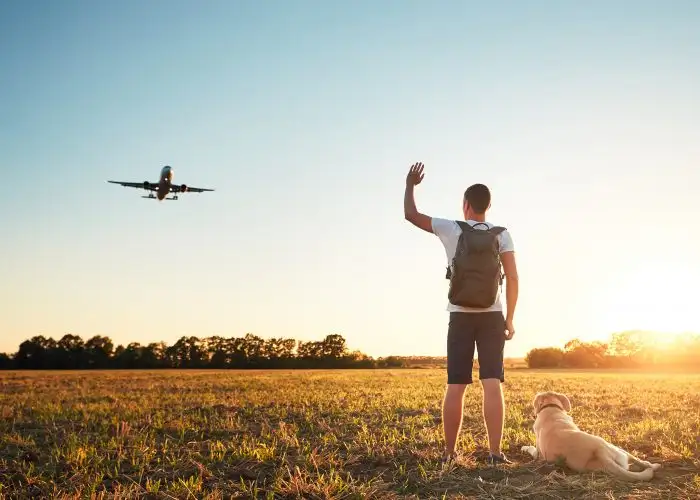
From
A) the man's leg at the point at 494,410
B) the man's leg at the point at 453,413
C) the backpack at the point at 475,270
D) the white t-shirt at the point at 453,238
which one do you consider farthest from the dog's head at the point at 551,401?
the backpack at the point at 475,270

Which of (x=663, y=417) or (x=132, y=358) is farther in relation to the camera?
(x=132, y=358)

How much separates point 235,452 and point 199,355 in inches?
3238

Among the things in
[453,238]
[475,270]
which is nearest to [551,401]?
[475,270]

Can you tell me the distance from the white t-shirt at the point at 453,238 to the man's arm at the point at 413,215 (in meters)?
0.06

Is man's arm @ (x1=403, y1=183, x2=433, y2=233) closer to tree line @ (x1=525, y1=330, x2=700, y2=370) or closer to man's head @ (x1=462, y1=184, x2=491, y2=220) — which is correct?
man's head @ (x1=462, y1=184, x2=491, y2=220)

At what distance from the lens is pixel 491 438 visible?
5258 millimetres

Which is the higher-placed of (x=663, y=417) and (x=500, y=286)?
(x=500, y=286)

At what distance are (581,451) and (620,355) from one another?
71.0m

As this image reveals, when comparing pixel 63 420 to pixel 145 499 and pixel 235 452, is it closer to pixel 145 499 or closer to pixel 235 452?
pixel 235 452

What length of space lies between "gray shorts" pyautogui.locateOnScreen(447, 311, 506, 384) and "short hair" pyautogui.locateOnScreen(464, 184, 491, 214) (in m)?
0.99

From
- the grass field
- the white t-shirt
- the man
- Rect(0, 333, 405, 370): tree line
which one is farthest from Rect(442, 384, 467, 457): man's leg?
Rect(0, 333, 405, 370): tree line

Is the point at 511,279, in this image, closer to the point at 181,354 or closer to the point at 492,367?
the point at 492,367

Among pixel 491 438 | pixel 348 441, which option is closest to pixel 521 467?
pixel 491 438

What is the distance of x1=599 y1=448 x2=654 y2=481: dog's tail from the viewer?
4.58 meters
